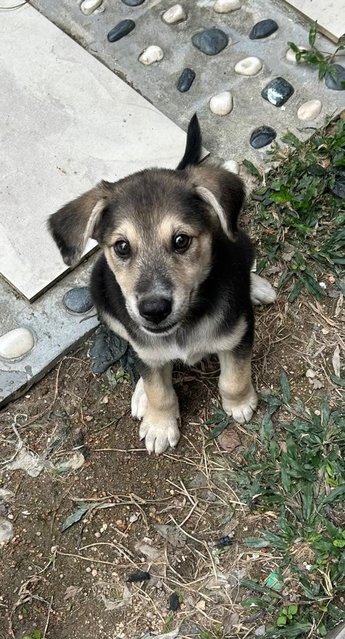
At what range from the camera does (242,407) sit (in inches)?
150

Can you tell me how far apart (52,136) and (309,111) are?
1.41m

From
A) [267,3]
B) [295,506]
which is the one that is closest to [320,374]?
[295,506]

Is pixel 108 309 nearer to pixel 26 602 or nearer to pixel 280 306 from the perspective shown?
pixel 280 306

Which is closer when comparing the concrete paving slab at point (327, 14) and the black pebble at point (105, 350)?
the black pebble at point (105, 350)

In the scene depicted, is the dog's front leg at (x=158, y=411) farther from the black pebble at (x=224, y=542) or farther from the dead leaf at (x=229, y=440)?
the black pebble at (x=224, y=542)

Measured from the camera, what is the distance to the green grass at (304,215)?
13.7 ft

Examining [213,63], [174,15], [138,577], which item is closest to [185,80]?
[213,63]

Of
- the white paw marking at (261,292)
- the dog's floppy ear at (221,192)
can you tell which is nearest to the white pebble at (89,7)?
the white paw marking at (261,292)

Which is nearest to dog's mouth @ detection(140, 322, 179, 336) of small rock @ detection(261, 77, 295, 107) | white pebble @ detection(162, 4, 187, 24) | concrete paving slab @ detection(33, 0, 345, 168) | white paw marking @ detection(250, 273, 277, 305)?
white paw marking @ detection(250, 273, 277, 305)

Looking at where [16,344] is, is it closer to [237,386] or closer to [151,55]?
[237,386]

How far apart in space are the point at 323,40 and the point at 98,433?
2.59 meters

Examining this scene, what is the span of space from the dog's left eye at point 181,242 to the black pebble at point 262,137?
1.60 meters

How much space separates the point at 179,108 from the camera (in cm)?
471

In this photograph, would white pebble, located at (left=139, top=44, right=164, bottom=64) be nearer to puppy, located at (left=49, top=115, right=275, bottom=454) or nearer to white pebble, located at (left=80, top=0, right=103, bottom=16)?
white pebble, located at (left=80, top=0, right=103, bottom=16)
